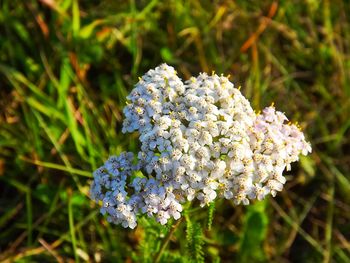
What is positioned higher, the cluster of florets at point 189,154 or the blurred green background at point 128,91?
the blurred green background at point 128,91

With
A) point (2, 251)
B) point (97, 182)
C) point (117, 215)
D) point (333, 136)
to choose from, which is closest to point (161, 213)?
point (117, 215)

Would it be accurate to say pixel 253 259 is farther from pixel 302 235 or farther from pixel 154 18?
pixel 154 18

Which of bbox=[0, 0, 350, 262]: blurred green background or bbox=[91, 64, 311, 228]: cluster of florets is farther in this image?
bbox=[0, 0, 350, 262]: blurred green background

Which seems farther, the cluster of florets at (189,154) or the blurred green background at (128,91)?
the blurred green background at (128,91)

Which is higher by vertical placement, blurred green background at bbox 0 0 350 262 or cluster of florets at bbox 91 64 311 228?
blurred green background at bbox 0 0 350 262
